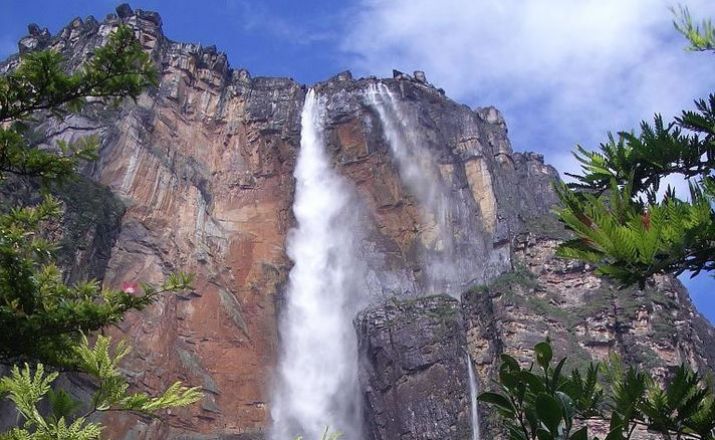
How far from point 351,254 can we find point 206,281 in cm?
965

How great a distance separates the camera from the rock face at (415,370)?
33188mm

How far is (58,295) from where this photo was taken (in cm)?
706

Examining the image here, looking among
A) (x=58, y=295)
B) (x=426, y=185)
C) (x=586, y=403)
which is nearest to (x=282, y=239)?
(x=426, y=185)

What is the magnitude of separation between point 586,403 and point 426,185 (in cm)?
4158

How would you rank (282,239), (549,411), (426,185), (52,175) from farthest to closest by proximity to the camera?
(426,185) → (282,239) → (52,175) → (549,411)

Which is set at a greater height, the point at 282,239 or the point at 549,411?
the point at 282,239

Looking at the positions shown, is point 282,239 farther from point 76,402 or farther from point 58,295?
point 76,402

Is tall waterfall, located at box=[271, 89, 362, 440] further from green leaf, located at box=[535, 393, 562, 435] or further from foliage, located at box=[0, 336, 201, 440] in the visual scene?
green leaf, located at box=[535, 393, 562, 435]

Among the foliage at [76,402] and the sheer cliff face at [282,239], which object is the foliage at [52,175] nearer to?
the foliage at [76,402]

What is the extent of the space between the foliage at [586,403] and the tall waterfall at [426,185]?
122ft

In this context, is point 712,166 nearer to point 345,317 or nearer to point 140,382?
point 140,382

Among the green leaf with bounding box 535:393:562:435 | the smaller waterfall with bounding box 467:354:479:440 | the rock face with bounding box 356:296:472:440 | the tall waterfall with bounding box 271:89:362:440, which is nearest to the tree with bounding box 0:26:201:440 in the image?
the green leaf with bounding box 535:393:562:435

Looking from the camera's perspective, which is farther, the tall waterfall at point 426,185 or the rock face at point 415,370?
the tall waterfall at point 426,185

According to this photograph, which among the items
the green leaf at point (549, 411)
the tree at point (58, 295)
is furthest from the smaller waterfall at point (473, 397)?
the green leaf at point (549, 411)
